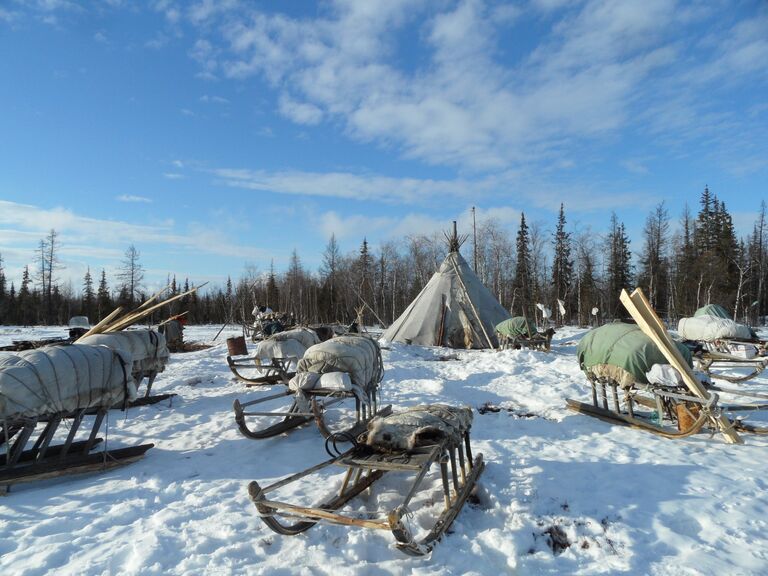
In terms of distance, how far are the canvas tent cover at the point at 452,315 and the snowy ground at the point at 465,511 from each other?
408 inches

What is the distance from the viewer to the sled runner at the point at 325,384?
5.91 m

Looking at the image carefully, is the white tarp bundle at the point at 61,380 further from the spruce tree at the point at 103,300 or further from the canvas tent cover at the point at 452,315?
the spruce tree at the point at 103,300

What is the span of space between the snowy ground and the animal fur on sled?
0.63m

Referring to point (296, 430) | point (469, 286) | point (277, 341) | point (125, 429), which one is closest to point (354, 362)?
point (296, 430)

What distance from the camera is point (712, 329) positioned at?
33.2 feet

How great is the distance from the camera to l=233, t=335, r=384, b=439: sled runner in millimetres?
5910

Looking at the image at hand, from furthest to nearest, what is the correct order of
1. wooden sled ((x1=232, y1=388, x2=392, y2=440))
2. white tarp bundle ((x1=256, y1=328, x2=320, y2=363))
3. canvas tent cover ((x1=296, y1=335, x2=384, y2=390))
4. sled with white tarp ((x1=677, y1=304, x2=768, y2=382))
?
sled with white tarp ((x1=677, y1=304, x2=768, y2=382)), white tarp bundle ((x1=256, y1=328, x2=320, y2=363)), canvas tent cover ((x1=296, y1=335, x2=384, y2=390)), wooden sled ((x1=232, y1=388, x2=392, y2=440))

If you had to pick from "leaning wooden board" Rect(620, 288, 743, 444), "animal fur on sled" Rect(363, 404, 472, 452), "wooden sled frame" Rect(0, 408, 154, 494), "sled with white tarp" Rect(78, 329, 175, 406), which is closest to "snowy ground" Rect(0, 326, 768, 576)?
"wooden sled frame" Rect(0, 408, 154, 494)

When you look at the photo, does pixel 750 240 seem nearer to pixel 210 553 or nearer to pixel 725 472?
pixel 725 472

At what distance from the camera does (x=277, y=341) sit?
830cm

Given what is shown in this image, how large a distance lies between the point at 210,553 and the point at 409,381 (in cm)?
703

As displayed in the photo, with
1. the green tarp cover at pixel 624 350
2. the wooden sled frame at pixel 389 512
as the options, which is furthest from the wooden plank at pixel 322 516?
the green tarp cover at pixel 624 350

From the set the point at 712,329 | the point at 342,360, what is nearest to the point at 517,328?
the point at 712,329

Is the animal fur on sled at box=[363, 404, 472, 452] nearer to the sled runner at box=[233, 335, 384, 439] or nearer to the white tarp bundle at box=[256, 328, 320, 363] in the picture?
the sled runner at box=[233, 335, 384, 439]
